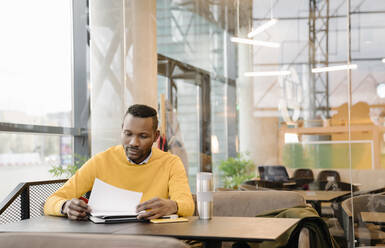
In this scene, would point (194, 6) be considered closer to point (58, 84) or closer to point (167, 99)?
point (167, 99)

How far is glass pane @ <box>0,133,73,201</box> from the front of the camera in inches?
154

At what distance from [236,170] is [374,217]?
1367 mm

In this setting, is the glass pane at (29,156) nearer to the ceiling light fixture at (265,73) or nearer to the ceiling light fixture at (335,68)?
the ceiling light fixture at (265,73)

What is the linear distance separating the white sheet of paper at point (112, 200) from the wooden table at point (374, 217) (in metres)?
2.77

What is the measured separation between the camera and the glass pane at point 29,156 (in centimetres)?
392

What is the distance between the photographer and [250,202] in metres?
3.12

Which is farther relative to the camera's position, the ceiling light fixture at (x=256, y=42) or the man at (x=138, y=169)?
the ceiling light fixture at (x=256, y=42)

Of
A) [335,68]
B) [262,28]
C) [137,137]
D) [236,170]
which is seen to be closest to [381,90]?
[335,68]

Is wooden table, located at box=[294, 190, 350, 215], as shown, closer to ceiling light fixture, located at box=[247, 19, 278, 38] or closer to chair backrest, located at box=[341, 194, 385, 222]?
chair backrest, located at box=[341, 194, 385, 222]

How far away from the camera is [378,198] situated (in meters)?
4.30

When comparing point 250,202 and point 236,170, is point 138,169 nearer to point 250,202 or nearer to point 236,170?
point 250,202

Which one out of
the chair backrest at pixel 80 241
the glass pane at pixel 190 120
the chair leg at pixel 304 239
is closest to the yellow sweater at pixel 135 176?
the chair leg at pixel 304 239

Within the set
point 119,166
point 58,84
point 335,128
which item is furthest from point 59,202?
point 335,128

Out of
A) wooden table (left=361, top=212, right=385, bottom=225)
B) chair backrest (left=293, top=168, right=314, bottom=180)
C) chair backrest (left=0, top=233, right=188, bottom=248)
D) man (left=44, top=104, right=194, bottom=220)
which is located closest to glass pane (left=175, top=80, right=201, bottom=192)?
chair backrest (left=293, top=168, right=314, bottom=180)
